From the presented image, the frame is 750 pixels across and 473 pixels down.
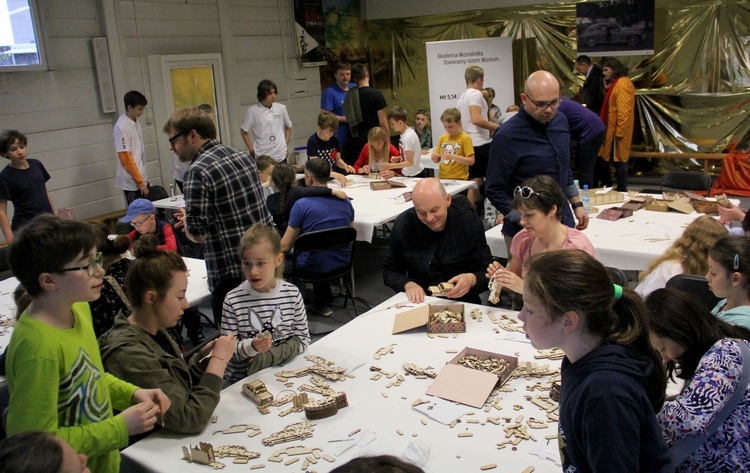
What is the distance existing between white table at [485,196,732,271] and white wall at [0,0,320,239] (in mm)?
5143

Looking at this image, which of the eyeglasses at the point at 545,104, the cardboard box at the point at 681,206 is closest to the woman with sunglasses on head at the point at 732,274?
the eyeglasses at the point at 545,104

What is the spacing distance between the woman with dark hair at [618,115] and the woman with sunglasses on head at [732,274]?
6.27 metres

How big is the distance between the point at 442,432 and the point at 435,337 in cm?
78

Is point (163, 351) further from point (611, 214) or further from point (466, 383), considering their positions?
point (611, 214)

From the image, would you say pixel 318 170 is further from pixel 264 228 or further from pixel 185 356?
pixel 185 356

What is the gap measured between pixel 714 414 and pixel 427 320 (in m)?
1.38

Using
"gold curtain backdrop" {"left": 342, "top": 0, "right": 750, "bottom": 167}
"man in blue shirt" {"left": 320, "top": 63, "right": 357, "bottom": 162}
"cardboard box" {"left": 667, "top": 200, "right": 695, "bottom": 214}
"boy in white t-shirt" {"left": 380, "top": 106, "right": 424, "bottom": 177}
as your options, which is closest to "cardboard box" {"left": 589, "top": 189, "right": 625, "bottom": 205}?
"cardboard box" {"left": 667, "top": 200, "right": 695, "bottom": 214}

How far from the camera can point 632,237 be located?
4.47 m

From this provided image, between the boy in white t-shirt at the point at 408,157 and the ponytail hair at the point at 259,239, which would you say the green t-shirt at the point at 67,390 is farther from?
the boy in white t-shirt at the point at 408,157

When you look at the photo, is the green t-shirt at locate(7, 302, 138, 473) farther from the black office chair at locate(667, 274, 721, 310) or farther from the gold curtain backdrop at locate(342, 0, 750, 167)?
the gold curtain backdrop at locate(342, 0, 750, 167)

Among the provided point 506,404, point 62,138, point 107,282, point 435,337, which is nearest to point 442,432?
point 506,404

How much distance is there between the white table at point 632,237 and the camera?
4188mm

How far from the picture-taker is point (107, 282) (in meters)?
3.32

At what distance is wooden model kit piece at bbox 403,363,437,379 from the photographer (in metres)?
2.53
